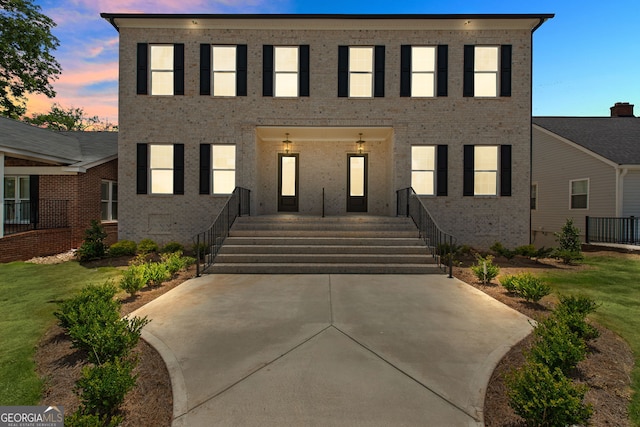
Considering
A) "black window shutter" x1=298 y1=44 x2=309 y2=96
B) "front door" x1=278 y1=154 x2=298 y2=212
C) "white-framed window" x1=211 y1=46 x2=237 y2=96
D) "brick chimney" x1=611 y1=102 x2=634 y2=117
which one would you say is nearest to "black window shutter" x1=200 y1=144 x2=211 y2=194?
"white-framed window" x1=211 y1=46 x2=237 y2=96

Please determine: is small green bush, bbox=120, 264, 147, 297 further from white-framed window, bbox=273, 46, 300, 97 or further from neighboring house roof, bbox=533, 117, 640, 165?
neighboring house roof, bbox=533, 117, 640, 165

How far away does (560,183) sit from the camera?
16.7 meters

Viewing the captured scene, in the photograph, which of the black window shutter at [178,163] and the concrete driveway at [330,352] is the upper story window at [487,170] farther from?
the black window shutter at [178,163]

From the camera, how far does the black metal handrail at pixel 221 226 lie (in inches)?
326

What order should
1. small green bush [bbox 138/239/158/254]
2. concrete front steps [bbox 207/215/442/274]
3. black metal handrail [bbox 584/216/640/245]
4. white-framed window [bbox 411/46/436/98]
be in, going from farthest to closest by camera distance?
black metal handrail [bbox 584/216/640/245] < white-framed window [bbox 411/46/436/98] < small green bush [bbox 138/239/158/254] < concrete front steps [bbox 207/215/442/274]

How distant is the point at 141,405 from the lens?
3062 mm

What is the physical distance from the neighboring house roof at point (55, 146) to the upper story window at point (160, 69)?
467cm

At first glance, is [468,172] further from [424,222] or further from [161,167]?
[161,167]

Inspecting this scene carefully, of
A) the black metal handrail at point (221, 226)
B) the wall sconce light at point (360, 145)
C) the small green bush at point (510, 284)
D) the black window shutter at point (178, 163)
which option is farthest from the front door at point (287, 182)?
the small green bush at point (510, 284)

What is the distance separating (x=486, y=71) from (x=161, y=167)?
529 inches

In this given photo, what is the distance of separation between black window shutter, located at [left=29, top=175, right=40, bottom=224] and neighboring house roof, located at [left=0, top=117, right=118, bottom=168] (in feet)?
4.02

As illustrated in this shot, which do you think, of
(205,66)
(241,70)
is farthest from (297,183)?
(205,66)

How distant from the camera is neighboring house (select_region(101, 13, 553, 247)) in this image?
11.6 metres

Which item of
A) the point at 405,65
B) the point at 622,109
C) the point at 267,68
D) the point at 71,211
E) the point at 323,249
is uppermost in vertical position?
the point at 622,109
